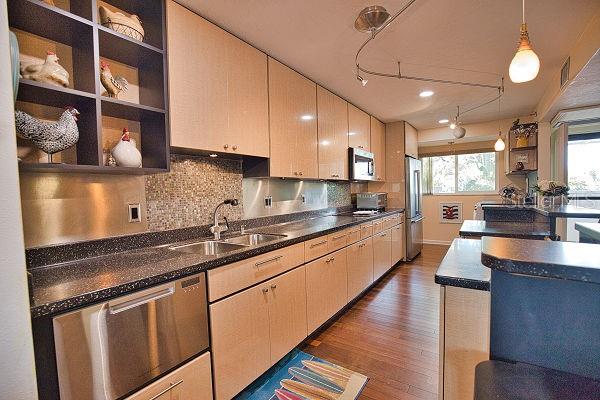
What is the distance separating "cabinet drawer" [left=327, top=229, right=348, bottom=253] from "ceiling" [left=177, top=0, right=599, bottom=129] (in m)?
1.54

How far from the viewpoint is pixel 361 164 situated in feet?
12.8

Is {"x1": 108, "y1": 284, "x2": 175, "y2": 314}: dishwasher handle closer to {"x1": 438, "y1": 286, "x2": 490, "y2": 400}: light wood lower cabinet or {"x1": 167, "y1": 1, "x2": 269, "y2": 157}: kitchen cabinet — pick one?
{"x1": 167, "y1": 1, "x2": 269, "y2": 157}: kitchen cabinet

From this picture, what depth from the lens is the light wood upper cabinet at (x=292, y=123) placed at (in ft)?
7.82

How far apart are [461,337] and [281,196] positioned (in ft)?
6.94

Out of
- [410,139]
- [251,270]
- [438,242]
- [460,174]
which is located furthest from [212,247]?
[460,174]

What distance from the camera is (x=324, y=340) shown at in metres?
2.35

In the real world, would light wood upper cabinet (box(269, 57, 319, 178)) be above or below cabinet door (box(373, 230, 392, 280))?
above

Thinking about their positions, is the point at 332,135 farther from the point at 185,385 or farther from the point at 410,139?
the point at 185,385

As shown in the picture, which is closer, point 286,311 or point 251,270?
point 251,270

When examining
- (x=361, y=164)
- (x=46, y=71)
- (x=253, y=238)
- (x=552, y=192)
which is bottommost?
(x=253, y=238)

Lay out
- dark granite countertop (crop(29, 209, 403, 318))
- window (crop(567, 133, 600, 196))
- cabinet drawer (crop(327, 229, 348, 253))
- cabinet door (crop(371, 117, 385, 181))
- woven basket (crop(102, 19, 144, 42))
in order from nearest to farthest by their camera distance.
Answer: dark granite countertop (crop(29, 209, 403, 318)), woven basket (crop(102, 19, 144, 42)), cabinet drawer (crop(327, 229, 348, 253)), window (crop(567, 133, 600, 196)), cabinet door (crop(371, 117, 385, 181))

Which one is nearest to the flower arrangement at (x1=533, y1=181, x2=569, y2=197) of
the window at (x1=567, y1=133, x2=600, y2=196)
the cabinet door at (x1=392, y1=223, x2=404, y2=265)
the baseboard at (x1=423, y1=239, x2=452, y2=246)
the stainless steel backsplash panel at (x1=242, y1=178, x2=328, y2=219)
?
the window at (x1=567, y1=133, x2=600, y2=196)

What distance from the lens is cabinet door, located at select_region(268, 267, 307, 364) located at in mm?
1862

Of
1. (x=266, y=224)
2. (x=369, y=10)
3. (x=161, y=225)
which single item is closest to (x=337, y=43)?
(x=369, y=10)
